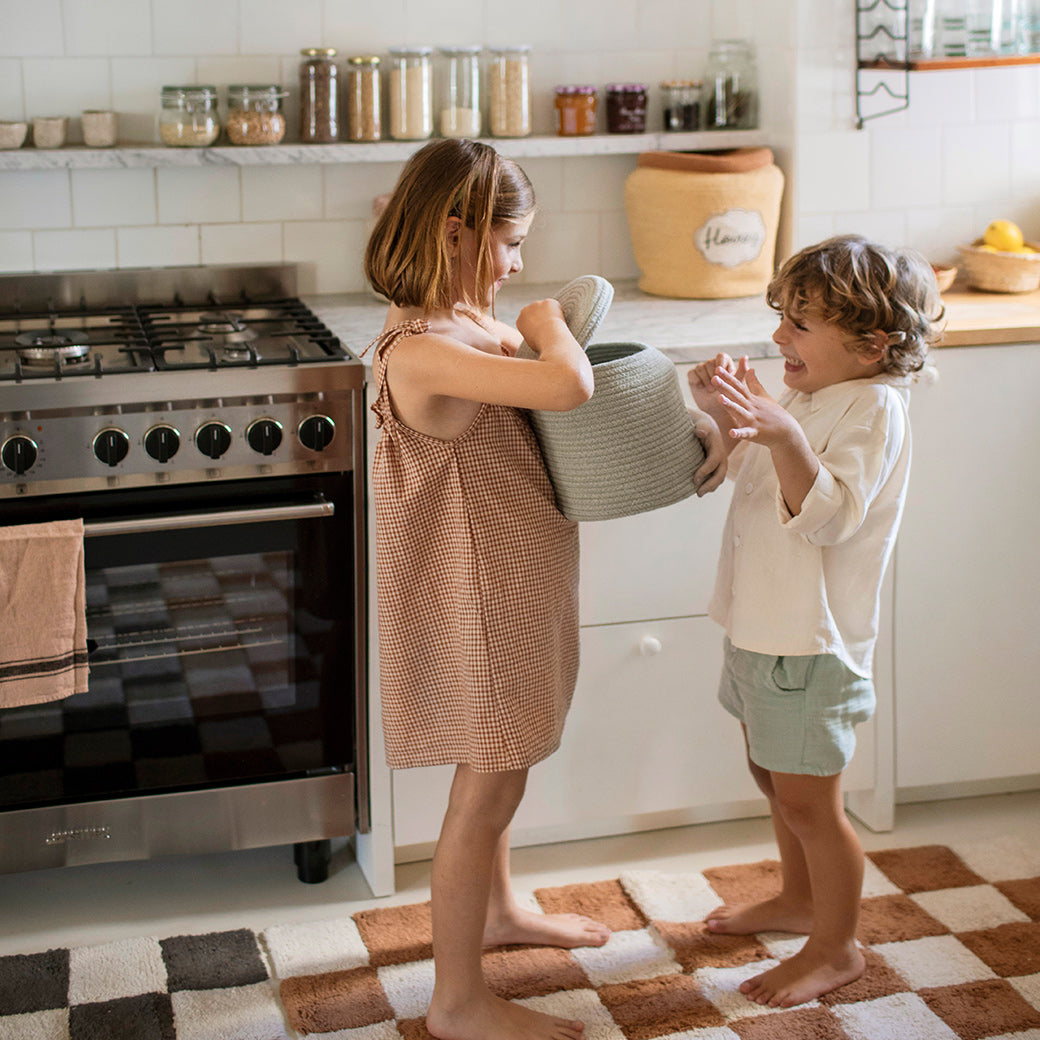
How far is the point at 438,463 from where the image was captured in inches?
66.9

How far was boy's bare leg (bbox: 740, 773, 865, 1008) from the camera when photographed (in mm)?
1884

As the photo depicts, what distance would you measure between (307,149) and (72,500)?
0.87 m

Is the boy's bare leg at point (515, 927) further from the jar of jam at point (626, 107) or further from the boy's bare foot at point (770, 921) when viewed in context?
the jar of jam at point (626, 107)

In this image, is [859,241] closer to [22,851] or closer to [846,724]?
[846,724]

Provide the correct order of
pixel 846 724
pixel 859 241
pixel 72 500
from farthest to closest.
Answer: pixel 72 500, pixel 846 724, pixel 859 241

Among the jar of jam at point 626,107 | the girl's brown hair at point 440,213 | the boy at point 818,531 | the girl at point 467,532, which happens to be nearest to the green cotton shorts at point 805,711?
the boy at point 818,531

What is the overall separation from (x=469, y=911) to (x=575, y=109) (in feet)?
5.26

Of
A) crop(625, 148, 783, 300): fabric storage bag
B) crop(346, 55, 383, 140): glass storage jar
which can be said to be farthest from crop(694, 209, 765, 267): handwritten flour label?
crop(346, 55, 383, 140): glass storage jar

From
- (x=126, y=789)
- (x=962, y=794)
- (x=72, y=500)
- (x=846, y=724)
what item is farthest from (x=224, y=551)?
(x=962, y=794)

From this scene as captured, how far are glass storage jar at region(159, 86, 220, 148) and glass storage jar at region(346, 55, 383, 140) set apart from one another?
0.26 m

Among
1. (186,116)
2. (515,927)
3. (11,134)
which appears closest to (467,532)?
(515,927)

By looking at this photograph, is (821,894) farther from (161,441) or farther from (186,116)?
(186,116)

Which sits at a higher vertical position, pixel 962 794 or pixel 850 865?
pixel 850 865

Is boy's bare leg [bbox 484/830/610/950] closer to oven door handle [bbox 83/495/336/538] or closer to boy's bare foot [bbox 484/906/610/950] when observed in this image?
boy's bare foot [bbox 484/906/610/950]
